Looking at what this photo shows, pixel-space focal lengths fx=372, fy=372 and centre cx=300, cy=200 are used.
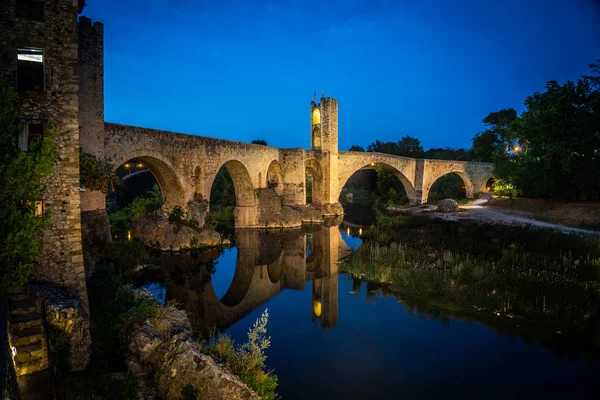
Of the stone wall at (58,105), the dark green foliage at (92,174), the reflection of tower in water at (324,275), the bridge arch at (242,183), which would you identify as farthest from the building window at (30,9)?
the bridge arch at (242,183)

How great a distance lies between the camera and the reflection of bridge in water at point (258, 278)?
31.4ft

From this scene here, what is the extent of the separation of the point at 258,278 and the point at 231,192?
17.7 meters

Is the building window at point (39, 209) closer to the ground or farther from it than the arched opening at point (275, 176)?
closer to the ground

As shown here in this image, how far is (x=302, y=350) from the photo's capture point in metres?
7.52

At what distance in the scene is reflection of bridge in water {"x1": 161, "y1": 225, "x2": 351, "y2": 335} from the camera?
9575 mm

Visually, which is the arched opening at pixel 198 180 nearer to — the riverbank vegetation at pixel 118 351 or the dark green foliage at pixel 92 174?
the dark green foliage at pixel 92 174

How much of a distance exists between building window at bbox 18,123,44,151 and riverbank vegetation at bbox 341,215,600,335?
9.13m

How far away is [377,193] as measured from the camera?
4281 centimetres

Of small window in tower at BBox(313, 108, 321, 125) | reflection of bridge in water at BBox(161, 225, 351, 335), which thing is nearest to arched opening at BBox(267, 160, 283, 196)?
reflection of bridge in water at BBox(161, 225, 351, 335)

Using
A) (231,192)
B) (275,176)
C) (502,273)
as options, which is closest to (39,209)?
(502,273)

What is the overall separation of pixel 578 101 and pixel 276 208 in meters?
15.5

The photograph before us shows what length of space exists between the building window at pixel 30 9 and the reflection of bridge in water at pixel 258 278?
21.4 feet

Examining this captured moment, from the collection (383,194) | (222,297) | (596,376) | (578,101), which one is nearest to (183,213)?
(222,297)

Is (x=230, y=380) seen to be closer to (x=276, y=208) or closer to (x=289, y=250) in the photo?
(x=289, y=250)
